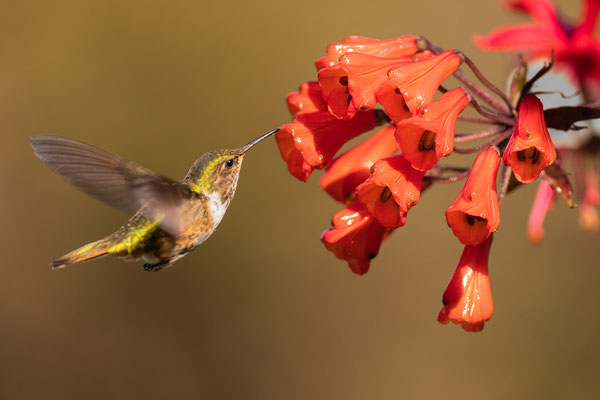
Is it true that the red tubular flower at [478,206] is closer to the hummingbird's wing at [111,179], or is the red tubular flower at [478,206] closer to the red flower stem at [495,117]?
the red flower stem at [495,117]

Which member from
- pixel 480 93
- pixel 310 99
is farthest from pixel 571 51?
pixel 310 99

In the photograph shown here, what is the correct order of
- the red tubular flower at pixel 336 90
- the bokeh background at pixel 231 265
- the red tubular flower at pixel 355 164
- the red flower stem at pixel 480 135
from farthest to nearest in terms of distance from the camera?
the bokeh background at pixel 231 265 → the red tubular flower at pixel 355 164 → the red flower stem at pixel 480 135 → the red tubular flower at pixel 336 90

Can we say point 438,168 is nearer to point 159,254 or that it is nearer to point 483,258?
point 483,258

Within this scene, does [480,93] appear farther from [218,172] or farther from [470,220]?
[218,172]

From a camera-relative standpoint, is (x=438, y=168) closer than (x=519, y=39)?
Yes

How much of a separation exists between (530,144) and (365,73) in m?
0.44

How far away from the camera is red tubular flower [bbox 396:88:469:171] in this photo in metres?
1.53

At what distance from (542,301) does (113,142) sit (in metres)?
3.61

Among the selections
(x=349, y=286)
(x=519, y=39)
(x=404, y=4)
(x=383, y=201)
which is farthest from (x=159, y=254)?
(x=404, y=4)

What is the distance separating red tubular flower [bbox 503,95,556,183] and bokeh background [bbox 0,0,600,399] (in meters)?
3.41

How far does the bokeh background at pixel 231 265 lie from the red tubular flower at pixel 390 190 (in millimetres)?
3450

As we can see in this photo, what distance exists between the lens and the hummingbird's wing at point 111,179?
77.2 inches

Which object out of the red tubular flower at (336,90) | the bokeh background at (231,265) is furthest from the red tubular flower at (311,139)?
the bokeh background at (231,265)

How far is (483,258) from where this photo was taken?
71.1 inches
